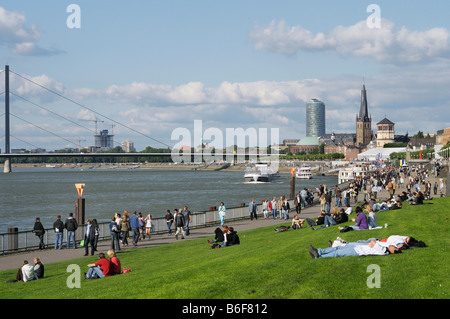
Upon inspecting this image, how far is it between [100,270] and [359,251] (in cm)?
629

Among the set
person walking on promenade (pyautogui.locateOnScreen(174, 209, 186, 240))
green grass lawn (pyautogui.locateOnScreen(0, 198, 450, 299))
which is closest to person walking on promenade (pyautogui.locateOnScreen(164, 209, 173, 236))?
person walking on promenade (pyautogui.locateOnScreen(174, 209, 186, 240))

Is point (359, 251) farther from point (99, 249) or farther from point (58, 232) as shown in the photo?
point (58, 232)

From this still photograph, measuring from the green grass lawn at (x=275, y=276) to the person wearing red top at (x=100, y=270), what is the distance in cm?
48

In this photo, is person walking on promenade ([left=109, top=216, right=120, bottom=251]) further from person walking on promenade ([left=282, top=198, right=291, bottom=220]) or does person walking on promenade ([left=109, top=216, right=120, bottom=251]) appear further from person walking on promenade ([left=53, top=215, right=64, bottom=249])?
person walking on promenade ([left=282, top=198, right=291, bottom=220])

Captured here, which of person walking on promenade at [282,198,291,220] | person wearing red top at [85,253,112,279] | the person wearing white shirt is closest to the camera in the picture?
person wearing red top at [85,253,112,279]

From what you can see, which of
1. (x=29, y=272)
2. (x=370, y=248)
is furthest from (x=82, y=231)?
(x=370, y=248)

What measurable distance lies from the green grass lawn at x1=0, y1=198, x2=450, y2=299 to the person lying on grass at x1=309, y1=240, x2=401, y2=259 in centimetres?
19

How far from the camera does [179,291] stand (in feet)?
34.5

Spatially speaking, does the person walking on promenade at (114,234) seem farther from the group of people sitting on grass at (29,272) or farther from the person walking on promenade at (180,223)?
the group of people sitting on grass at (29,272)

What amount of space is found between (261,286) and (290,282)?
1.91 ft

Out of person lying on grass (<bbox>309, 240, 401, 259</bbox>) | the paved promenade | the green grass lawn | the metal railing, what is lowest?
the paved promenade

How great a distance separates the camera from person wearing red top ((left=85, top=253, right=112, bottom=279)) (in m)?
14.4

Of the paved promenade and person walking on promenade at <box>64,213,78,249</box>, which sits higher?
person walking on promenade at <box>64,213,78,249</box>
